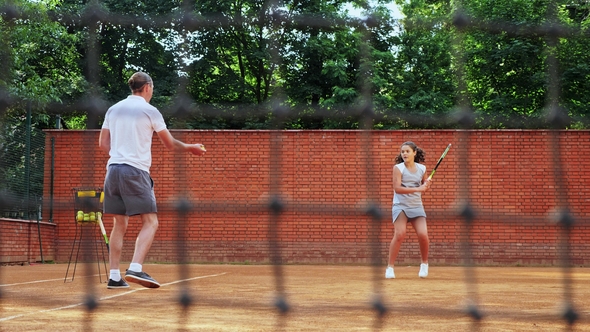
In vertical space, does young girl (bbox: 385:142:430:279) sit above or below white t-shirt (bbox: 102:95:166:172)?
below

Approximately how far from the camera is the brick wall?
1259 centimetres

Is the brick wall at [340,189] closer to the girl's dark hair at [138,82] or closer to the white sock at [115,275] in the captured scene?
the white sock at [115,275]

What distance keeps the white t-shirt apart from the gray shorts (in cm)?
5

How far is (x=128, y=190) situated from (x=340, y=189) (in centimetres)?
849

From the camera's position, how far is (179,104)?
15.4 ft

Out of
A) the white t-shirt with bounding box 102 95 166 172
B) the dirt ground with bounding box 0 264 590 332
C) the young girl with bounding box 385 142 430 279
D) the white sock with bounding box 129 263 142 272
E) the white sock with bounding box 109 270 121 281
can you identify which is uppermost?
the white t-shirt with bounding box 102 95 166 172

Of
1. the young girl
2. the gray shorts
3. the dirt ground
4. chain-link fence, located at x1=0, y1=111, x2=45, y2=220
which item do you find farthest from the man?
chain-link fence, located at x1=0, y1=111, x2=45, y2=220

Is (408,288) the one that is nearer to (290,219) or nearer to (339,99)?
(339,99)

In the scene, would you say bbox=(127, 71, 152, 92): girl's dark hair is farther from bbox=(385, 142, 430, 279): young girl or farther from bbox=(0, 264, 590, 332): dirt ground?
bbox=(385, 142, 430, 279): young girl

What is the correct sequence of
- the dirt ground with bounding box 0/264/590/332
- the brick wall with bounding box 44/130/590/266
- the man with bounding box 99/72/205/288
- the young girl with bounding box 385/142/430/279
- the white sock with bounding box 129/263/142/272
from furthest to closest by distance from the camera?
the brick wall with bounding box 44/130/590/266 < the young girl with bounding box 385/142/430/279 < the man with bounding box 99/72/205/288 < the white sock with bounding box 129/263/142/272 < the dirt ground with bounding box 0/264/590/332

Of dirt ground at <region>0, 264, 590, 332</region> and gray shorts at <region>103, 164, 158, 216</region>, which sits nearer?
dirt ground at <region>0, 264, 590, 332</region>

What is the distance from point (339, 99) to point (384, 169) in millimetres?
7654

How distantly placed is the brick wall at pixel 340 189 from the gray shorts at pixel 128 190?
25.0ft

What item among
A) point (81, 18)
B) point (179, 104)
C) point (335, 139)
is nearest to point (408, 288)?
point (179, 104)
